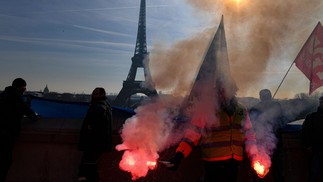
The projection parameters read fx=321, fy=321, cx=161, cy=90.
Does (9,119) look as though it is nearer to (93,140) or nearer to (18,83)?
(18,83)

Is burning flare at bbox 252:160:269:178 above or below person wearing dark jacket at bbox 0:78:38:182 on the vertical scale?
below

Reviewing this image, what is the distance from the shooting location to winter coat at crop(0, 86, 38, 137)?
18.0ft

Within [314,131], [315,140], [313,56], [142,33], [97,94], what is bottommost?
[315,140]

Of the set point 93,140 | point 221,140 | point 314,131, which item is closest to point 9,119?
point 93,140

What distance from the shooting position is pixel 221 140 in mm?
4047

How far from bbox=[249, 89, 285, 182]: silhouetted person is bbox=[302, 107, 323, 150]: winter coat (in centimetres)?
41

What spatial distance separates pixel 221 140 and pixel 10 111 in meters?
3.68

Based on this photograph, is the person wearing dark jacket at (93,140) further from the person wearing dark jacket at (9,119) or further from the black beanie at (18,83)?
the black beanie at (18,83)

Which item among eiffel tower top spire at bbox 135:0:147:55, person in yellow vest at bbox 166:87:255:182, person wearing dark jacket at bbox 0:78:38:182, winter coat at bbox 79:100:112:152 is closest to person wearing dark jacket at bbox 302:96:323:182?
person in yellow vest at bbox 166:87:255:182

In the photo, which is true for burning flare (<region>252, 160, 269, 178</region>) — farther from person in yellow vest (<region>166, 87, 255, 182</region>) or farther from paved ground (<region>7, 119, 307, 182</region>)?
paved ground (<region>7, 119, 307, 182</region>)

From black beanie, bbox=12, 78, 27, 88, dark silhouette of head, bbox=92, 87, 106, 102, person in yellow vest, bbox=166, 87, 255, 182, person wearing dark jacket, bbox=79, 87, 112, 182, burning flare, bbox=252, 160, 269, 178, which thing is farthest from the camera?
black beanie, bbox=12, 78, 27, 88

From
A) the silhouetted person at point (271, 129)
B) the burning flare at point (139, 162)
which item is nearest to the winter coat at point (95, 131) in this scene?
the burning flare at point (139, 162)

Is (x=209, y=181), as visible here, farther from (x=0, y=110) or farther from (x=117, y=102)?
(x=117, y=102)

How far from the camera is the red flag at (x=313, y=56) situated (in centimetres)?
736
